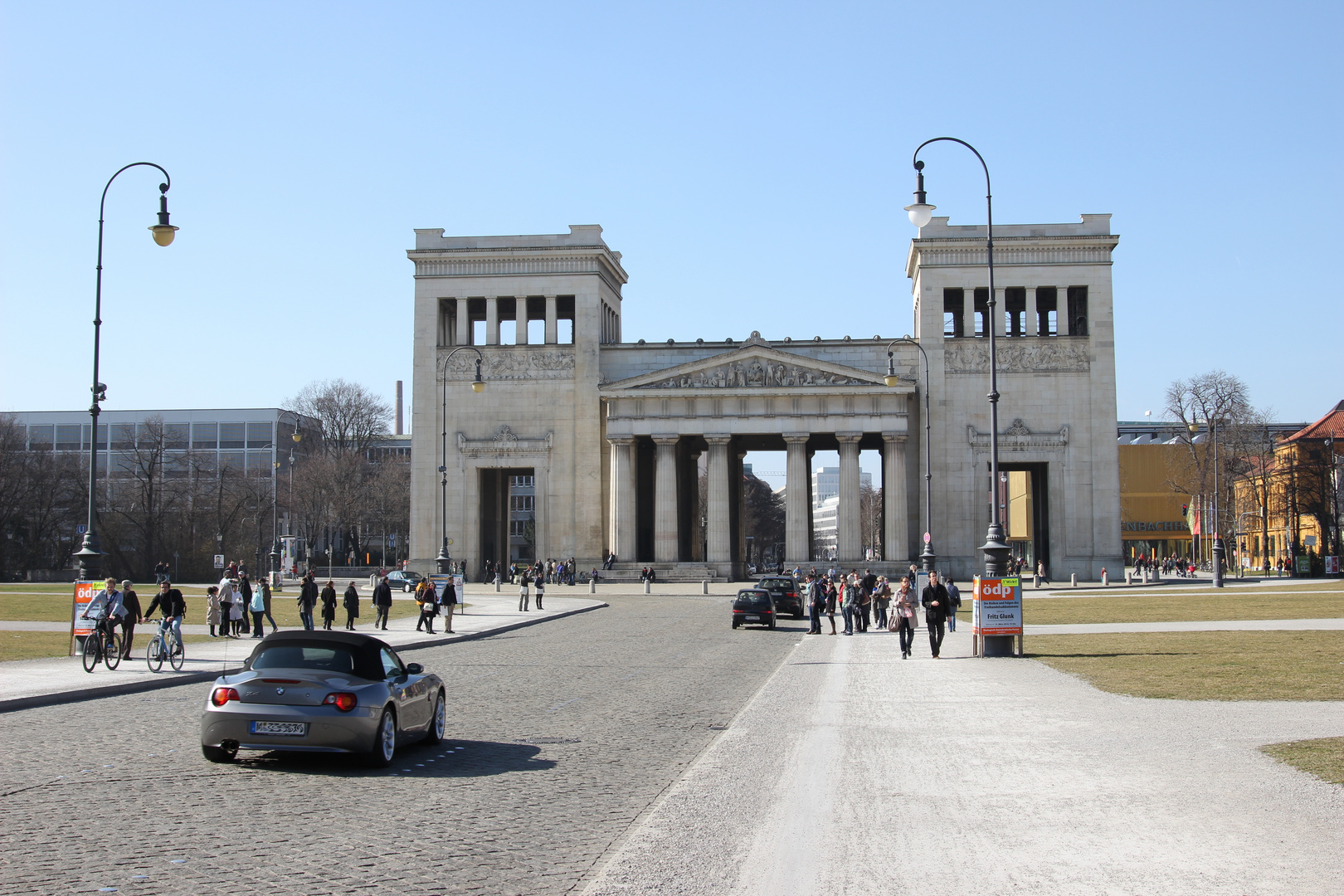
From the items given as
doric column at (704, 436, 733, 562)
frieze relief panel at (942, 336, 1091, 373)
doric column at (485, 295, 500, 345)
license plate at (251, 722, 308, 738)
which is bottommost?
A: license plate at (251, 722, 308, 738)

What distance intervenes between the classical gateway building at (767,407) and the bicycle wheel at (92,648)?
5877cm

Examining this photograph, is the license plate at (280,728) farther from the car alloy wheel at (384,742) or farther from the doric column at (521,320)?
the doric column at (521,320)

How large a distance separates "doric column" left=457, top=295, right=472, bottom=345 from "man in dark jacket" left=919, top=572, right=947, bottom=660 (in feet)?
214

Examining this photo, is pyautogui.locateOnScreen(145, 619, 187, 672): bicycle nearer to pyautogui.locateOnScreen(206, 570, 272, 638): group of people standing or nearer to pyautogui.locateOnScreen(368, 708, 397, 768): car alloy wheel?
pyautogui.locateOnScreen(206, 570, 272, 638): group of people standing

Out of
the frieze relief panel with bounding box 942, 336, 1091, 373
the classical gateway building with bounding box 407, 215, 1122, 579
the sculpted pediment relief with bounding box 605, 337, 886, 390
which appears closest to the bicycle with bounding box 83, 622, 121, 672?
the classical gateway building with bounding box 407, 215, 1122, 579

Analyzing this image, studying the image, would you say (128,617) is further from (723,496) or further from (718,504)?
(723,496)

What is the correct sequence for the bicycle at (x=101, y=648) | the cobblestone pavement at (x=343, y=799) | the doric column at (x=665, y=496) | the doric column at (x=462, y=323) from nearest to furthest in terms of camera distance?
the cobblestone pavement at (x=343, y=799) < the bicycle at (x=101, y=648) < the doric column at (x=665, y=496) < the doric column at (x=462, y=323)

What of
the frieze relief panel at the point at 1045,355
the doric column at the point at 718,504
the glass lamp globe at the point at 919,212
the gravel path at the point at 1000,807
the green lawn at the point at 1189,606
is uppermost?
the frieze relief panel at the point at 1045,355

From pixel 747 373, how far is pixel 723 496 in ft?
28.2

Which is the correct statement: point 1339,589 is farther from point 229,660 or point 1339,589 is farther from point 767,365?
point 229,660

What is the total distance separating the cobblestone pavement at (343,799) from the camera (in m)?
8.25

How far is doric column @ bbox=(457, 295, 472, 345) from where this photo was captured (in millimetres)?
89750

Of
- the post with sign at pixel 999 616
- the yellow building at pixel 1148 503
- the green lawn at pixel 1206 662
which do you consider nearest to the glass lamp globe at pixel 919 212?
the post with sign at pixel 999 616

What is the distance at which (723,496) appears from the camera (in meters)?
87.3
